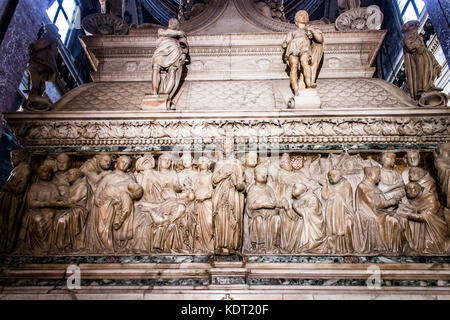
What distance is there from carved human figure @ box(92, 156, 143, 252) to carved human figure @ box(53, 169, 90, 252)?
19cm

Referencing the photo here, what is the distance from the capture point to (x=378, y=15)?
7.73 metres

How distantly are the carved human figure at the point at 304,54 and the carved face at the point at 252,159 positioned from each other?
1.60 m

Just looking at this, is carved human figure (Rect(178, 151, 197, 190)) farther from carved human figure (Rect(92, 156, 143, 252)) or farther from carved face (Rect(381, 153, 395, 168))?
carved face (Rect(381, 153, 395, 168))

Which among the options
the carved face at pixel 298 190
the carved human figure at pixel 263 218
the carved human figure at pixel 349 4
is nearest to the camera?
the carved human figure at pixel 263 218

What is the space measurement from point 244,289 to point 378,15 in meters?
6.93

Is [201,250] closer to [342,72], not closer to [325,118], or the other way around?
[325,118]

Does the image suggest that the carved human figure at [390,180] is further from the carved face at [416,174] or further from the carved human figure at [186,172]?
the carved human figure at [186,172]

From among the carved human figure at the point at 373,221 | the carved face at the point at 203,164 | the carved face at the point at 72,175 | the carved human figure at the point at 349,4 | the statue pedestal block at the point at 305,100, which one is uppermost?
the carved human figure at the point at 349,4

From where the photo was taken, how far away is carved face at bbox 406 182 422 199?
190 inches

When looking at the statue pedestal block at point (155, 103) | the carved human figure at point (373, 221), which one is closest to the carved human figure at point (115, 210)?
the statue pedestal block at point (155, 103)

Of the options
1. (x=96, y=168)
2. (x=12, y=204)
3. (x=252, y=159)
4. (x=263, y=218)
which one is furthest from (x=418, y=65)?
(x=12, y=204)

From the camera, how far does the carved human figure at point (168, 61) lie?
615 centimetres

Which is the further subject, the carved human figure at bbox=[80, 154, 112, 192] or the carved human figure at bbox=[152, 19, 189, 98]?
the carved human figure at bbox=[152, 19, 189, 98]

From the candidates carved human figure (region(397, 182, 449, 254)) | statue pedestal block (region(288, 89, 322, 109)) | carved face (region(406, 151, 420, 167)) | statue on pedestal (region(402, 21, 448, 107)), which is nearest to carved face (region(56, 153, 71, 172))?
statue pedestal block (region(288, 89, 322, 109))
